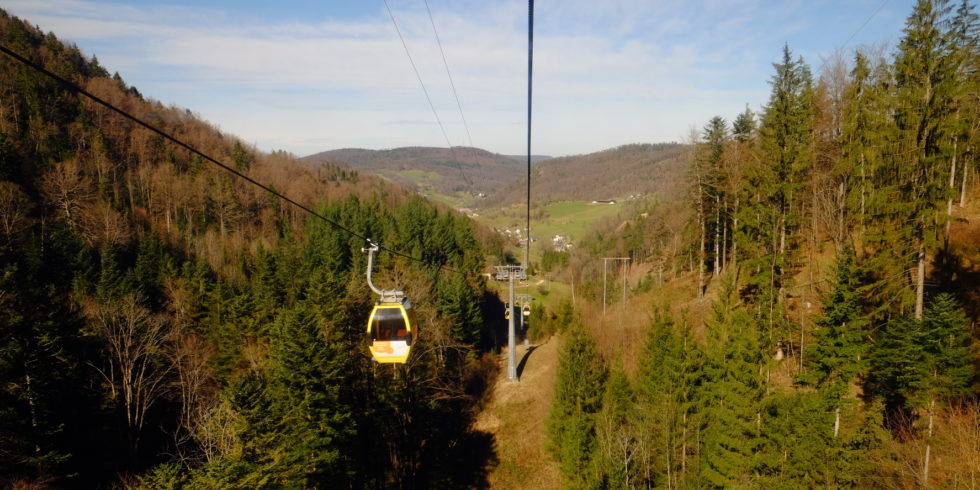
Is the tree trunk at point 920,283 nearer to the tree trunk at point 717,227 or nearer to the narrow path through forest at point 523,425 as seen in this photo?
the tree trunk at point 717,227

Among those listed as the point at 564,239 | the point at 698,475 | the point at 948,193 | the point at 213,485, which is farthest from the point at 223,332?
the point at 564,239

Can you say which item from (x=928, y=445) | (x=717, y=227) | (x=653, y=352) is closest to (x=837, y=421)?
(x=928, y=445)

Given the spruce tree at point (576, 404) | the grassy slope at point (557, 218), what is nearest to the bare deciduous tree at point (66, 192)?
the spruce tree at point (576, 404)

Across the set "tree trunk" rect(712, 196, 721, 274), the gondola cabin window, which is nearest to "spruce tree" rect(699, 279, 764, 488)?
the gondola cabin window

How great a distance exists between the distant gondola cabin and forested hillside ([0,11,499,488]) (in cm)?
545

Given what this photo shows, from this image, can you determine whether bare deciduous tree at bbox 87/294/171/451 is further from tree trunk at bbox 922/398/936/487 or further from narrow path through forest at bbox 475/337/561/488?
tree trunk at bbox 922/398/936/487

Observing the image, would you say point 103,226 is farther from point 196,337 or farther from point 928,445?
point 928,445

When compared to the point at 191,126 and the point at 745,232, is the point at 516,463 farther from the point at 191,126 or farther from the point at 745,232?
the point at 191,126

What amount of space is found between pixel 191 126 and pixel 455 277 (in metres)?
89.9

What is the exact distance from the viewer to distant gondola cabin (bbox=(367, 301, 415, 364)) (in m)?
12.8

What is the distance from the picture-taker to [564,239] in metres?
131

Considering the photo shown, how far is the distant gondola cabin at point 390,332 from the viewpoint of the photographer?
42.1 feet

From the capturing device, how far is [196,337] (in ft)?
119

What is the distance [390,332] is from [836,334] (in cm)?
1789
